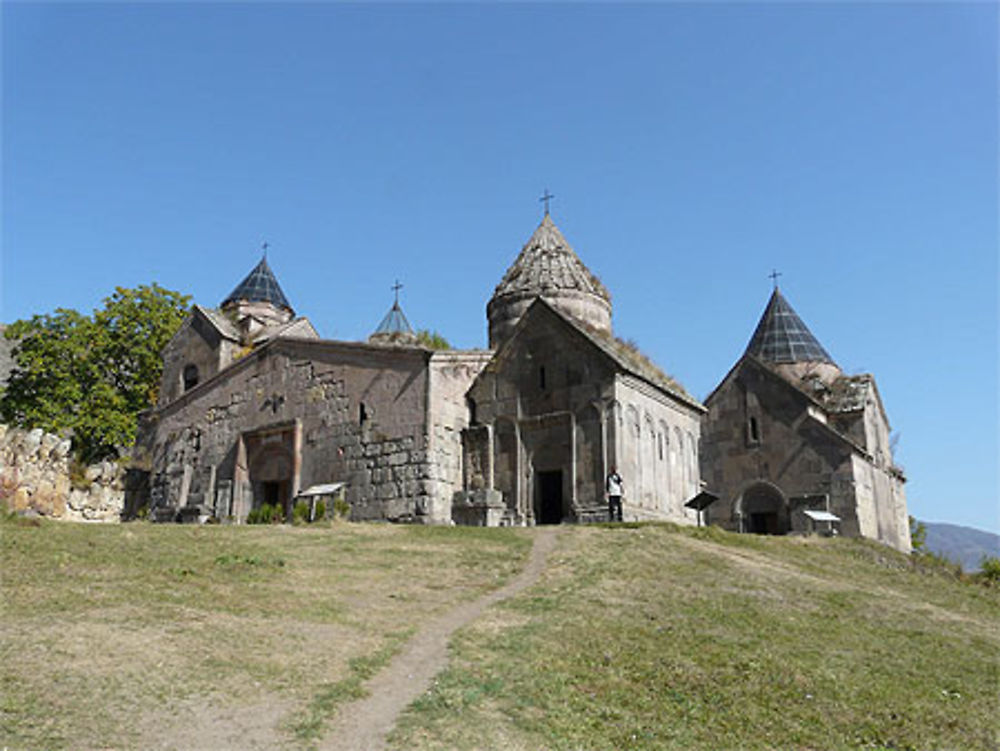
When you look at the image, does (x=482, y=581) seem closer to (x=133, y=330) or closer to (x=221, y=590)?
(x=221, y=590)

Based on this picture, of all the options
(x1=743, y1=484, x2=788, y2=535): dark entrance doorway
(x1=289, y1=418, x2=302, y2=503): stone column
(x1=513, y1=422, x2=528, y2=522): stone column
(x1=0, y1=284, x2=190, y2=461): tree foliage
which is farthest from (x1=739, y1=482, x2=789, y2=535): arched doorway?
(x1=0, y1=284, x2=190, y2=461): tree foliage

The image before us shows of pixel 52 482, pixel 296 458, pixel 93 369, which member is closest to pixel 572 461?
pixel 296 458

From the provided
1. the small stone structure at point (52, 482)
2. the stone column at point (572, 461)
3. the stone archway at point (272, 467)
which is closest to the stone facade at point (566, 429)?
the stone column at point (572, 461)

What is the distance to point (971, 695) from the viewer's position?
26.0 ft

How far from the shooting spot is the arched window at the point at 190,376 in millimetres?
31047

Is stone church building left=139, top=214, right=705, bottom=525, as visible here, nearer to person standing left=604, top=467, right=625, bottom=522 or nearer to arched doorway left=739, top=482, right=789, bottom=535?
person standing left=604, top=467, right=625, bottom=522

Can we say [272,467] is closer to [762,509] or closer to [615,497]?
[615,497]

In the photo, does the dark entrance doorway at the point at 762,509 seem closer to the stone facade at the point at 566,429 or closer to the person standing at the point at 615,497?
the stone facade at the point at 566,429

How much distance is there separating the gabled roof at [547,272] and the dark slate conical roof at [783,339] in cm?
666

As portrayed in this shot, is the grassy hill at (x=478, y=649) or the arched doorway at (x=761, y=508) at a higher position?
the arched doorway at (x=761, y=508)

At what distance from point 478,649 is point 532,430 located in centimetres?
1162

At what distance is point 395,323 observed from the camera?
1443 inches

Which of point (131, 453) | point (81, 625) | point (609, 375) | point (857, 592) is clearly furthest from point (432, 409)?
point (131, 453)

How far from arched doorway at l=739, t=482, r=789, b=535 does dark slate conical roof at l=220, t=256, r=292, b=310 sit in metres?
19.2
